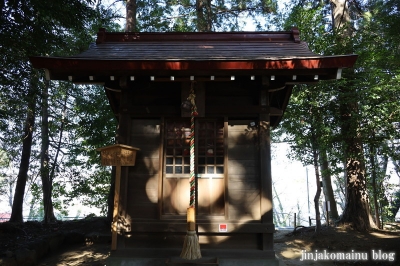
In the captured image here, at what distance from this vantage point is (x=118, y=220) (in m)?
4.50

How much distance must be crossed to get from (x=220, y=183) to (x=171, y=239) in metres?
1.23

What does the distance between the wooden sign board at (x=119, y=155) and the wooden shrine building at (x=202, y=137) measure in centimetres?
25

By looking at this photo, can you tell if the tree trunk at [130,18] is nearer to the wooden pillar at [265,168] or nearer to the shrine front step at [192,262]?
the wooden pillar at [265,168]

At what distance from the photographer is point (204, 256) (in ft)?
14.5

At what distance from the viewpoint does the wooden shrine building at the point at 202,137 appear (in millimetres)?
4141

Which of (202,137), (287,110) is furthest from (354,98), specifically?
(202,137)

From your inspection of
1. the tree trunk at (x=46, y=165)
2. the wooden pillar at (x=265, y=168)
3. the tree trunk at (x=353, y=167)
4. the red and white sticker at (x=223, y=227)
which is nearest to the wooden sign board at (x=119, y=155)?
the red and white sticker at (x=223, y=227)

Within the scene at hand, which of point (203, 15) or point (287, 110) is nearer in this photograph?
point (287, 110)

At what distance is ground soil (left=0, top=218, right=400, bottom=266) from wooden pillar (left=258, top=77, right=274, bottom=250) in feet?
5.86

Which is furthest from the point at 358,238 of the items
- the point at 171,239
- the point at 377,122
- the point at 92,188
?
the point at 92,188

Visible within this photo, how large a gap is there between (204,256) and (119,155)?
6.98 ft

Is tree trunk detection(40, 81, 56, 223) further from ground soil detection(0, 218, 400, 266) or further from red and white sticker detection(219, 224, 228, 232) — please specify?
red and white sticker detection(219, 224, 228, 232)

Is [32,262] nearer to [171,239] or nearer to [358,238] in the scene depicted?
[171,239]

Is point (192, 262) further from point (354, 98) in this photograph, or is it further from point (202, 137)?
point (354, 98)
